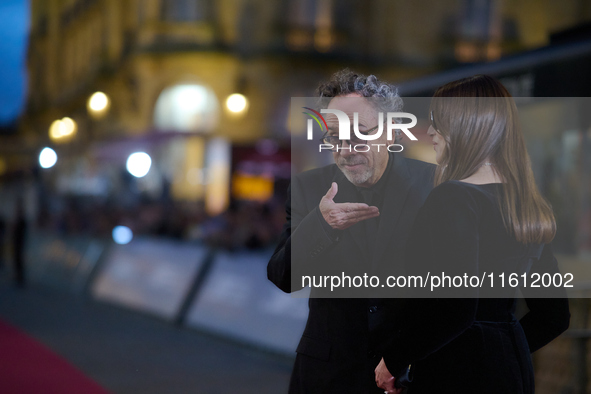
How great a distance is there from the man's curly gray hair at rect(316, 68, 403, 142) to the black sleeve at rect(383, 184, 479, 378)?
321mm

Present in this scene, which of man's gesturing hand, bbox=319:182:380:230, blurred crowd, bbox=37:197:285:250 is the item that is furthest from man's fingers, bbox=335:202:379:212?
blurred crowd, bbox=37:197:285:250

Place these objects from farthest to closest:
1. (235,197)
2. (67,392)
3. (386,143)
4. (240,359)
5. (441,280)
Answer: (235,197) < (240,359) < (67,392) < (386,143) < (441,280)

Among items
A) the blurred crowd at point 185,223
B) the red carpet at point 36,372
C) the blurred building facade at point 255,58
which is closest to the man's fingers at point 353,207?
the red carpet at point 36,372

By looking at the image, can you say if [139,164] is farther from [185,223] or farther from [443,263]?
[185,223]

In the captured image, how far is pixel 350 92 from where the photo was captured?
2289 millimetres

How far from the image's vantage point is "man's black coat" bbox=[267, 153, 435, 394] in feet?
7.48

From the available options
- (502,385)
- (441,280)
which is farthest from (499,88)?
(502,385)

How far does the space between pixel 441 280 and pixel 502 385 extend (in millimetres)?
416

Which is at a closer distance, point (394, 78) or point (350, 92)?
point (350, 92)

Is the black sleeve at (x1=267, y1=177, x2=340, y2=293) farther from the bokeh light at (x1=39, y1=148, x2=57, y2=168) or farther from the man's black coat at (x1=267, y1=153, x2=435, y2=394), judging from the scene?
the bokeh light at (x1=39, y1=148, x2=57, y2=168)

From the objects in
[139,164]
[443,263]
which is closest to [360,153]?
[443,263]

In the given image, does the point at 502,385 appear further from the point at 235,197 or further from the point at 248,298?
the point at 235,197

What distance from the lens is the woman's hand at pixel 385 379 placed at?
2211mm

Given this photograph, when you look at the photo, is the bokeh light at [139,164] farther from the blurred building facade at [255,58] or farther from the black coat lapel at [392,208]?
the blurred building facade at [255,58]
